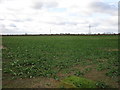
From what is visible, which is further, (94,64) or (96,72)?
(94,64)

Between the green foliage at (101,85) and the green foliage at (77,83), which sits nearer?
the green foliage at (77,83)

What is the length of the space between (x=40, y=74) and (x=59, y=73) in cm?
138

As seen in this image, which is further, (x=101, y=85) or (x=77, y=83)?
(x=101, y=85)

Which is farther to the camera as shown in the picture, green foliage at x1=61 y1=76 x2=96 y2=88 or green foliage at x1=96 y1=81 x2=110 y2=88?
green foliage at x1=96 y1=81 x2=110 y2=88

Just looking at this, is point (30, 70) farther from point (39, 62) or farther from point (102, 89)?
point (102, 89)

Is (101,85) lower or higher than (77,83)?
lower

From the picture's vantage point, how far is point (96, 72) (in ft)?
47.5

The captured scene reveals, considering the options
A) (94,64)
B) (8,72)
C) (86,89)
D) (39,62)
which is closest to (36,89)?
(86,89)

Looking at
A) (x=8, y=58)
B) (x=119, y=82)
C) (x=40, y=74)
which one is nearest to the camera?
(x=119, y=82)

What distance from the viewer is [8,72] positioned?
1392 centimetres

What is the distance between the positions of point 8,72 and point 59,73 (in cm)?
355

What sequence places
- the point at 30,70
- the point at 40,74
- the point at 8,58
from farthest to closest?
the point at 8,58 < the point at 30,70 < the point at 40,74

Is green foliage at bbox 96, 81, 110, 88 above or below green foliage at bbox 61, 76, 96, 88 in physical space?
below

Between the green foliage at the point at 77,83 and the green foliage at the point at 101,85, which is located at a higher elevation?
the green foliage at the point at 77,83
